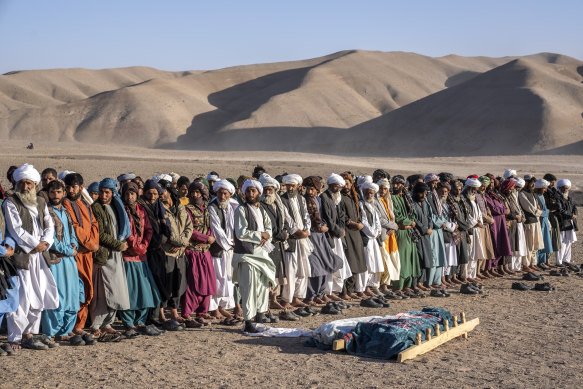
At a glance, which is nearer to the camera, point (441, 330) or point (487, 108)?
point (441, 330)

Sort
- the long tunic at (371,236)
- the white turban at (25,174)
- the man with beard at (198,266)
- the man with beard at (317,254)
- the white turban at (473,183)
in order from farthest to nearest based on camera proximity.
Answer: the white turban at (473,183) < the long tunic at (371,236) < the man with beard at (317,254) < the man with beard at (198,266) < the white turban at (25,174)

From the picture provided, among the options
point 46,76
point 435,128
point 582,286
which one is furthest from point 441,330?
point 46,76

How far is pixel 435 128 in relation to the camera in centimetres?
7925

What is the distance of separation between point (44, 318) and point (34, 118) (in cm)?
9943

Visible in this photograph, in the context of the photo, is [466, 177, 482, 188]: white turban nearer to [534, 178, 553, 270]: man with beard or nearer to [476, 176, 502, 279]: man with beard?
[476, 176, 502, 279]: man with beard

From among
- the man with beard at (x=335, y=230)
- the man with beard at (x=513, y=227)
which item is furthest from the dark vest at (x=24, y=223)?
the man with beard at (x=513, y=227)

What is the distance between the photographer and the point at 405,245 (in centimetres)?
1152

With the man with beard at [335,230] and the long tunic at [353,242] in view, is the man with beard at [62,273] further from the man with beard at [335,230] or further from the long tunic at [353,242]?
the long tunic at [353,242]

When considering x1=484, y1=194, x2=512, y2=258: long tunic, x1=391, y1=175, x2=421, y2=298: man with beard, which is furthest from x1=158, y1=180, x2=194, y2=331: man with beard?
x1=484, y1=194, x2=512, y2=258: long tunic

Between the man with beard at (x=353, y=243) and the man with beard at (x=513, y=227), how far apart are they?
4166 millimetres

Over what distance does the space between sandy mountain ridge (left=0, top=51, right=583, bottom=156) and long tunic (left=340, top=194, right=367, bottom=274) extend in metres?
58.9

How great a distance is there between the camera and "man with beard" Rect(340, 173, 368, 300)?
35.1ft

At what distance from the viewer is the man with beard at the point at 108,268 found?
26.8 ft

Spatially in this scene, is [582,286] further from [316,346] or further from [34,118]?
[34,118]
